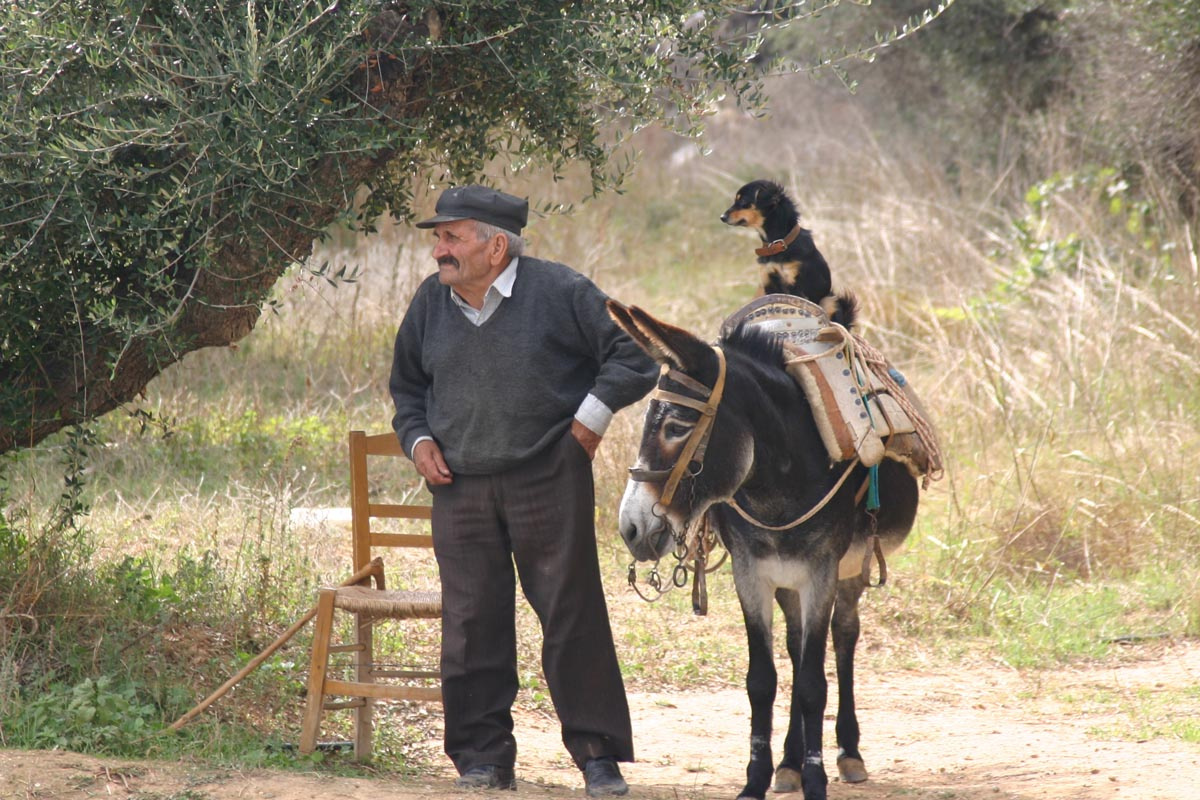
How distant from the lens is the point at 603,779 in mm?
4270

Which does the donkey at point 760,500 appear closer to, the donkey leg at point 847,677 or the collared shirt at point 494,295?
the donkey leg at point 847,677

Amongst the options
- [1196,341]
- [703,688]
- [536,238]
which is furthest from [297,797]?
[536,238]

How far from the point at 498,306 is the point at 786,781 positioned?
2011 millimetres

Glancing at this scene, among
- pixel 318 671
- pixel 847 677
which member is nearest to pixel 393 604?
pixel 318 671

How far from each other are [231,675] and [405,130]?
223cm

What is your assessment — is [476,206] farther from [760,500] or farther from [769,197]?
[760,500]

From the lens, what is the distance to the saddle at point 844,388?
4.38m

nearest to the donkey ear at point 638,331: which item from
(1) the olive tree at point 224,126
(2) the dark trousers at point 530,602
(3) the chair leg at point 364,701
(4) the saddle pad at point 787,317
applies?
(2) the dark trousers at point 530,602

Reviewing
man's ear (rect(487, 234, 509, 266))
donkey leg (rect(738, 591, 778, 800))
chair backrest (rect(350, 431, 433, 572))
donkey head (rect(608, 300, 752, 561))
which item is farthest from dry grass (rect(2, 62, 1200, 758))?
donkey leg (rect(738, 591, 778, 800))

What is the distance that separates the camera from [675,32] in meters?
4.72

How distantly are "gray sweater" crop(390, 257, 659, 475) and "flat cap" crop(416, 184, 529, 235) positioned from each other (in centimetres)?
19

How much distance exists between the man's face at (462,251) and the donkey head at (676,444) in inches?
19.1

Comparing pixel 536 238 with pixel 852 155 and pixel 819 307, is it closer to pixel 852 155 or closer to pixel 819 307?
pixel 852 155

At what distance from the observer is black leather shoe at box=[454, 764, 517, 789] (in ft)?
14.0
